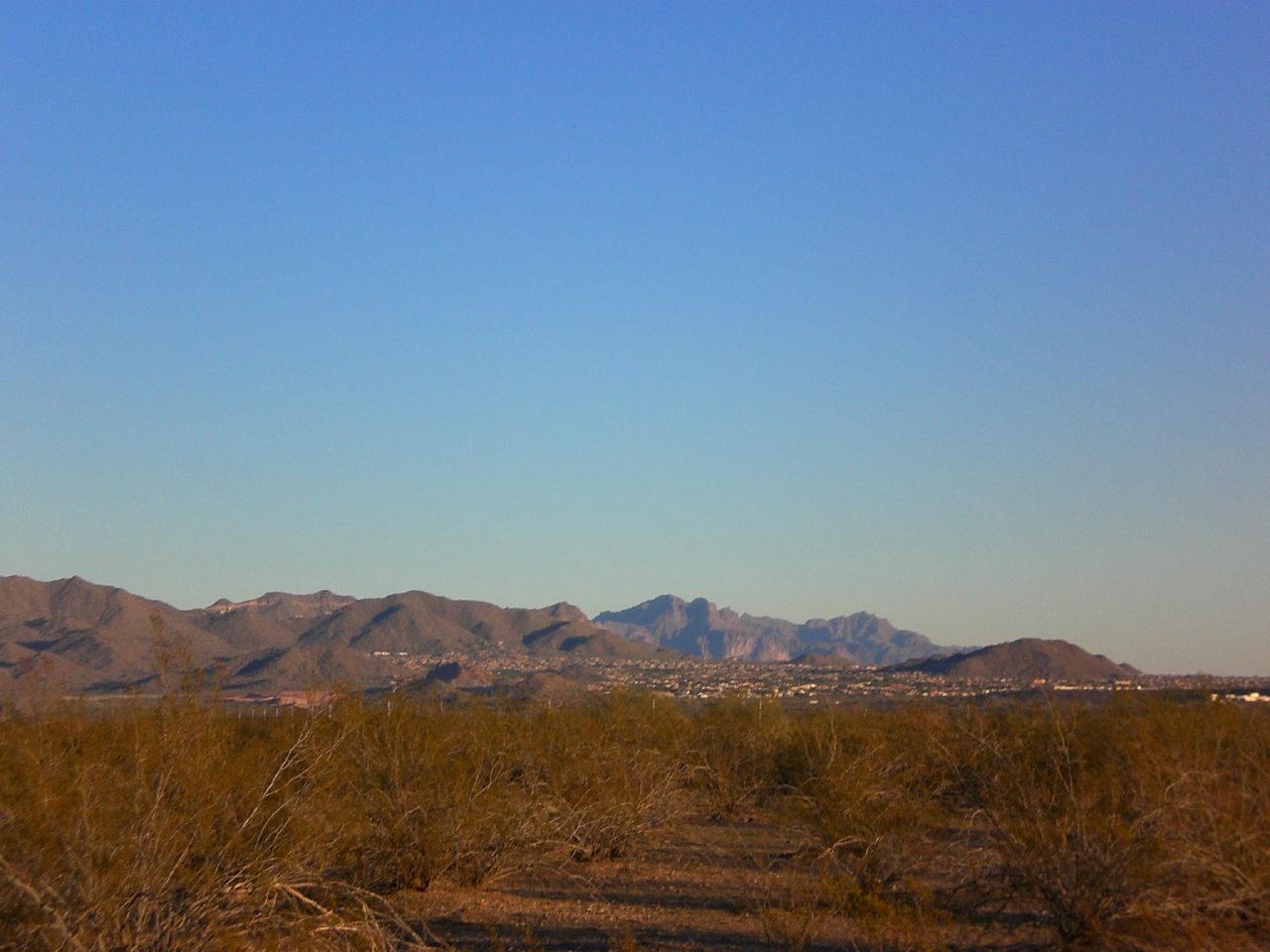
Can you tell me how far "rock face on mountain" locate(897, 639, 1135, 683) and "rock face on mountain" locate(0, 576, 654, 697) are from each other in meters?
34.9

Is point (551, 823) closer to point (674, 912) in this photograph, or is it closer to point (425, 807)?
point (425, 807)

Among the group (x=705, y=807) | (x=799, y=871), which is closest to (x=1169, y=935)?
(x=799, y=871)

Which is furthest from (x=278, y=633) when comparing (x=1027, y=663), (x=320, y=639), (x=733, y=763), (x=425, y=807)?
(x=425, y=807)

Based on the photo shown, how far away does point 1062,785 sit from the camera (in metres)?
14.3

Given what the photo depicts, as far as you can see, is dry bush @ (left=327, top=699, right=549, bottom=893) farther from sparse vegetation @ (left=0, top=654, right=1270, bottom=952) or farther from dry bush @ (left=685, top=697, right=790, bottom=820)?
dry bush @ (left=685, top=697, right=790, bottom=820)

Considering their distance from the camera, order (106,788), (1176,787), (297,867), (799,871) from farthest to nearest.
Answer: (799,871)
(1176,787)
(297,867)
(106,788)

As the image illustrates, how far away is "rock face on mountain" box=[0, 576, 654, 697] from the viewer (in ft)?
280

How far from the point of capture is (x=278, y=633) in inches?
4424

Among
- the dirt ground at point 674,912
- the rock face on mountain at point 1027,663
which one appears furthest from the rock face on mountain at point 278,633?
the dirt ground at point 674,912

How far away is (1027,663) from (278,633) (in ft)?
213

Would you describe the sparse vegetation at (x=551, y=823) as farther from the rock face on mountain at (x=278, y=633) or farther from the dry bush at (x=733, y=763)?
the rock face on mountain at (x=278, y=633)

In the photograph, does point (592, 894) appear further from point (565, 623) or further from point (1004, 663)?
point (565, 623)

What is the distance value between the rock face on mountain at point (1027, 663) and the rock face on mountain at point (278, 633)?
34.9 m

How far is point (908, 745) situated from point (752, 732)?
8.77m
